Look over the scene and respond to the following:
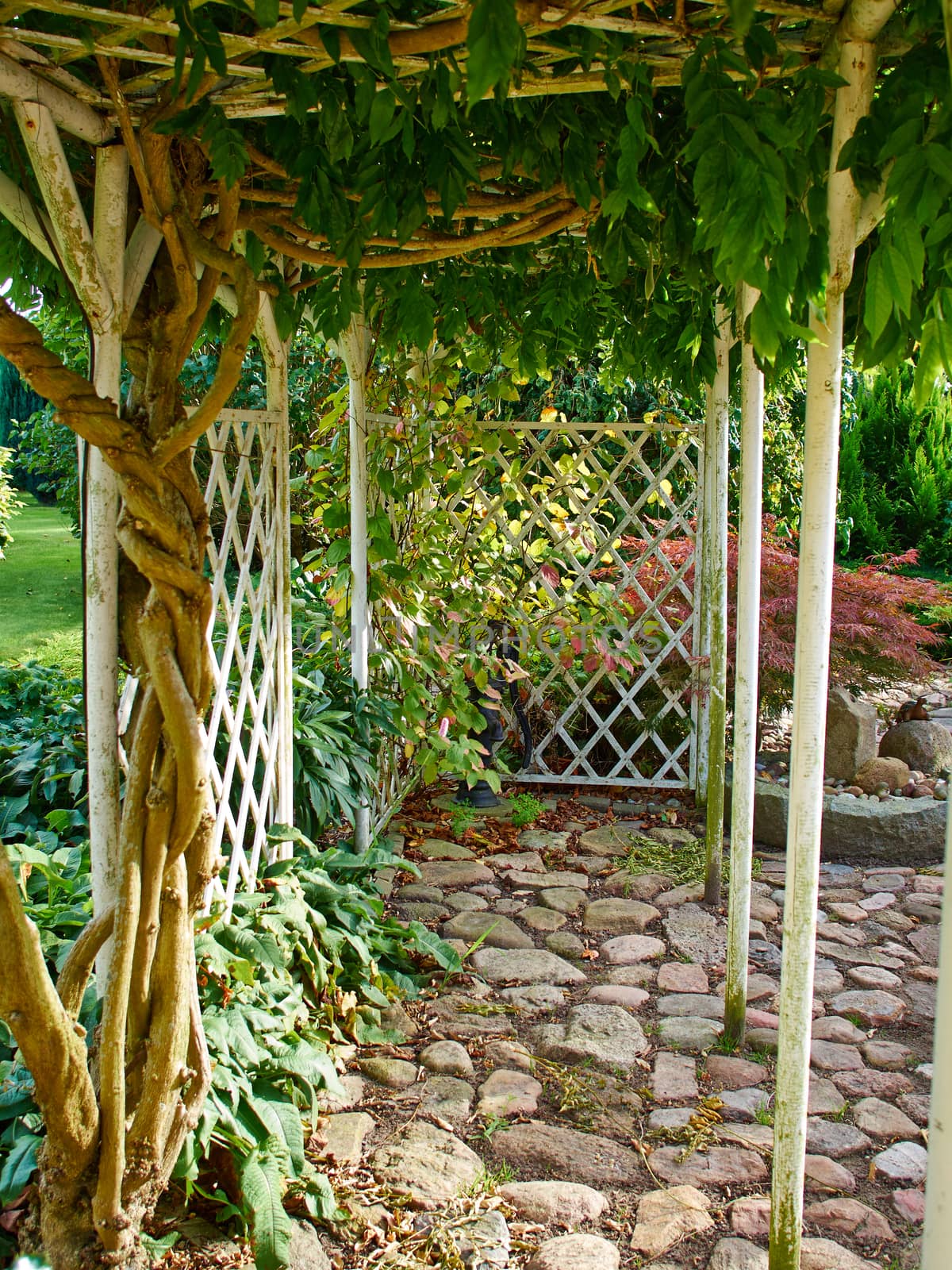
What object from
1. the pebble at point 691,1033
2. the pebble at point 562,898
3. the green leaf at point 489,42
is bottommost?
the pebble at point 691,1033

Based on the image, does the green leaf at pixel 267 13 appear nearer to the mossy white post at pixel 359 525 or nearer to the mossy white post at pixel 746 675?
the mossy white post at pixel 746 675

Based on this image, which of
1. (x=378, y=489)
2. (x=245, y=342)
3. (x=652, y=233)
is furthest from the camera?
(x=378, y=489)

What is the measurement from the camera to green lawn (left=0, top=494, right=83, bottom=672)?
7695 mm

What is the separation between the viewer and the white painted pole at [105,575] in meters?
1.77

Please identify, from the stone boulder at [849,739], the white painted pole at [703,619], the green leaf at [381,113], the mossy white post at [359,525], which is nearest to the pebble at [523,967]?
the mossy white post at [359,525]

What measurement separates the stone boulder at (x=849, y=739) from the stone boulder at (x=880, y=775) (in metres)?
0.03

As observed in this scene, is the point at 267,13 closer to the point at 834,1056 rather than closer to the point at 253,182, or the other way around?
the point at 253,182

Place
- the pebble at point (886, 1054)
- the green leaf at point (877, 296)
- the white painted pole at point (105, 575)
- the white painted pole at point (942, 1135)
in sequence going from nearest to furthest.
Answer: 1. the white painted pole at point (942, 1135)
2. the green leaf at point (877, 296)
3. the white painted pole at point (105, 575)
4. the pebble at point (886, 1054)

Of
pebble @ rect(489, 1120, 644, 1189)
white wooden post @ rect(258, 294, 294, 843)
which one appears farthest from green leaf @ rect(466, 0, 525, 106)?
pebble @ rect(489, 1120, 644, 1189)

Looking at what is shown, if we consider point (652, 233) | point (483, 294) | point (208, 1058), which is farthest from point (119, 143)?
point (208, 1058)

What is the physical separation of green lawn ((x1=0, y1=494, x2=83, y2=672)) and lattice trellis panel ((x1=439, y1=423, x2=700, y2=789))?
3.06m

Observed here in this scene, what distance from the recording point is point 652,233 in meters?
2.12

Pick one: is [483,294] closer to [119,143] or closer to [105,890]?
[119,143]

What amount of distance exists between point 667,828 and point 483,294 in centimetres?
246
